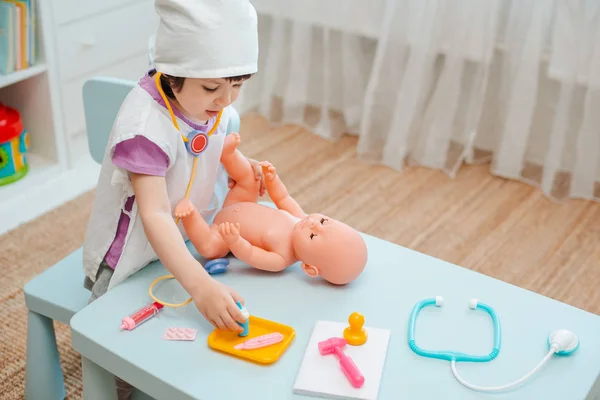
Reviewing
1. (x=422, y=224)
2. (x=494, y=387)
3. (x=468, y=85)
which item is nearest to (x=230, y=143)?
(x=494, y=387)

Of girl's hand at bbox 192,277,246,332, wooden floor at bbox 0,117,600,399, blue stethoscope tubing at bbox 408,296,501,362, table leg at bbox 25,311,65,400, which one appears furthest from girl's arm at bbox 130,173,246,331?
wooden floor at bbox 0,117,600,399

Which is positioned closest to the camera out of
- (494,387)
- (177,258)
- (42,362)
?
(494,387)

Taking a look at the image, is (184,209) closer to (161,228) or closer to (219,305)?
(161,228)

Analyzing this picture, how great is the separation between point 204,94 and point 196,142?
0.09 m

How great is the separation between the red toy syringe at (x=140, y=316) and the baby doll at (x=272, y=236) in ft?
0.41

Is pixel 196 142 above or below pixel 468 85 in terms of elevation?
above

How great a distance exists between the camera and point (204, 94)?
1016 millimetres

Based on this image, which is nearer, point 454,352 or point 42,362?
point 454,352

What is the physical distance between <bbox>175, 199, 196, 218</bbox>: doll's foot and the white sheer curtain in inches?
52.0

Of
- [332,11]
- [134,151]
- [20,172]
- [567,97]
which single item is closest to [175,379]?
[134,151]

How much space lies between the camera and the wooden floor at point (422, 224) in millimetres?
1784

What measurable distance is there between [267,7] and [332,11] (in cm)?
27

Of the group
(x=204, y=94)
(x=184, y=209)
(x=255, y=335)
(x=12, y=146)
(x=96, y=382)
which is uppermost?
(x=204, y=94)

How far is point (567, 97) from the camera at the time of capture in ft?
6.72
